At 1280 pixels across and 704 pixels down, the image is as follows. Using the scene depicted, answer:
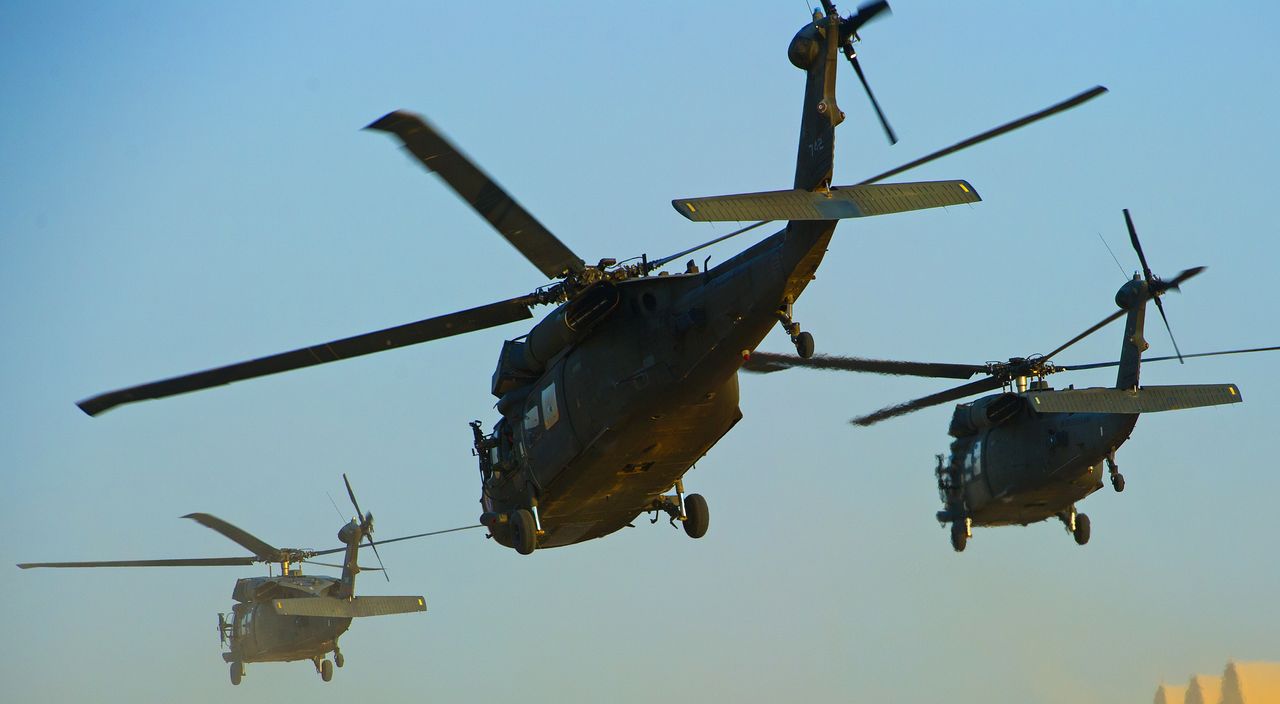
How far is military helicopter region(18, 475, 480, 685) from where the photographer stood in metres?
40.7

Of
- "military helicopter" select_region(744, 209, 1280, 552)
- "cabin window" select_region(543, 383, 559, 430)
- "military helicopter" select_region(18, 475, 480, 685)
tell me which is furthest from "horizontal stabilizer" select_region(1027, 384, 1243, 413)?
"military helicopter" select_region(18, 475, 480, 685)

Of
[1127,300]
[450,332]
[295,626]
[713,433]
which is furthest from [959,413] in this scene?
[295,626]

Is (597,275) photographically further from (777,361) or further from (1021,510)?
(1021,510)

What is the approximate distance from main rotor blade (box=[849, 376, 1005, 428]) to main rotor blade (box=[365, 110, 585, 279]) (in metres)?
13.4

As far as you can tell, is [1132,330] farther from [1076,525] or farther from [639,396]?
[639,396]

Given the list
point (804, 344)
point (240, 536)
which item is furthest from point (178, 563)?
point (804, 344)

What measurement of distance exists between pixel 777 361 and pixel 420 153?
983cm

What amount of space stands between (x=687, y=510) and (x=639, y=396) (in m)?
4.24

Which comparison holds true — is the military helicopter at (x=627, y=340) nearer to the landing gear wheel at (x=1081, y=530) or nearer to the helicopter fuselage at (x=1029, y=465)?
the helicopter fuselage at (x=1029, y=465)

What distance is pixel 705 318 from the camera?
A: 19.8 meters

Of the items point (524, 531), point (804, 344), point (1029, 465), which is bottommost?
point (524, 531)

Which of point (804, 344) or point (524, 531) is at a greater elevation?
point (804, 344)

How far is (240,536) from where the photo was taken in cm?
4266

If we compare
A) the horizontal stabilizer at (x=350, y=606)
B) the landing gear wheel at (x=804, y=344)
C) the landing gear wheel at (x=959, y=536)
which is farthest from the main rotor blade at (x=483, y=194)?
the horizontal stabilizer at (x=350, y=606)
